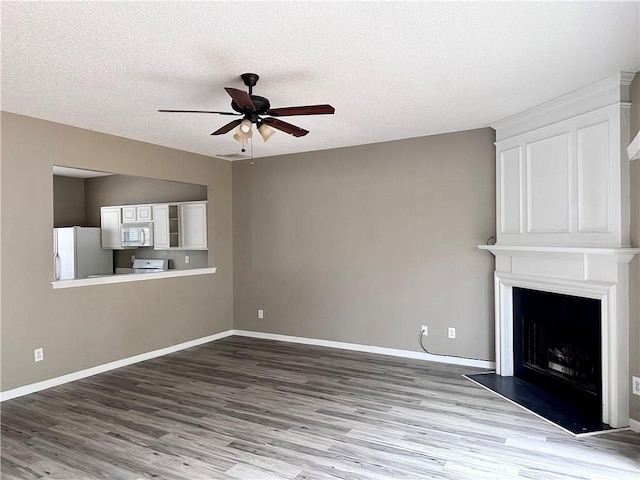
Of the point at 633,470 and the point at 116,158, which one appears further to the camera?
the point at 116,158

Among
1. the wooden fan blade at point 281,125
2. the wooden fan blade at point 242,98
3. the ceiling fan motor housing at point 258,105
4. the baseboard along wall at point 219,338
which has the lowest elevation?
the baseboard along wall at point 219,338

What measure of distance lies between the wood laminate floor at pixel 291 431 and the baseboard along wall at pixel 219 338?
4.6 inches

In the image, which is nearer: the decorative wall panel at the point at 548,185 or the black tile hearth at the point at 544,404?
the black tile hearth at the point at 544,404

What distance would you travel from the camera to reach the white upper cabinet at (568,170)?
314cm

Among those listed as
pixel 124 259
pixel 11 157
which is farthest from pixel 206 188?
pixel 11 157

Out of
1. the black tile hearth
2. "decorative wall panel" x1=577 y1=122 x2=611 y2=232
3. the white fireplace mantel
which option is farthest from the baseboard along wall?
"decorative wall panel" x1=577 y1=122 x2=611 y2=232

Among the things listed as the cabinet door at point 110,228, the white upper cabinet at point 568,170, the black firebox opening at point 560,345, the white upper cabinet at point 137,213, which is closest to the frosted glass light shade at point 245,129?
the white upper cabinet at point 568,170

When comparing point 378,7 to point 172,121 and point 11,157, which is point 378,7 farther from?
point 11,157

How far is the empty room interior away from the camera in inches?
101

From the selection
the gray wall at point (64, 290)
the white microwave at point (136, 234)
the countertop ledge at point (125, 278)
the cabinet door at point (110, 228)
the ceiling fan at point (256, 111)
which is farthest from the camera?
the cabinet door at point (110, 228)

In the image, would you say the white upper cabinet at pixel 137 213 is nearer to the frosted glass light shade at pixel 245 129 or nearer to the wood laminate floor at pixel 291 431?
the wood laminate floor at pixel 291 431

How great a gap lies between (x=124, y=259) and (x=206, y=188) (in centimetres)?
226

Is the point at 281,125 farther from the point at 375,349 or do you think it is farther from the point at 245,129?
the point at 375,349

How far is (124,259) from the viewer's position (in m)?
7.50
